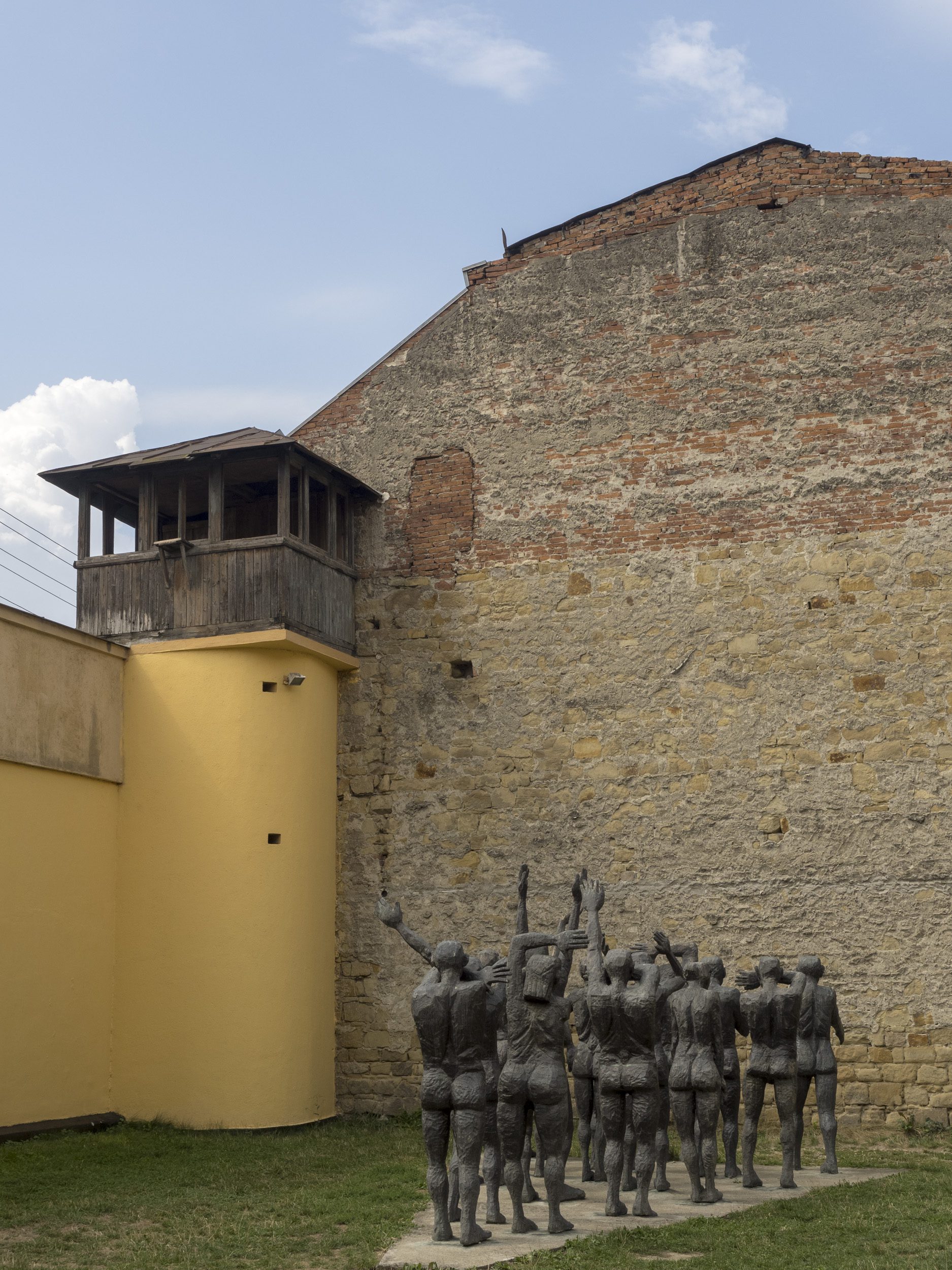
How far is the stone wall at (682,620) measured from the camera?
12.8 m

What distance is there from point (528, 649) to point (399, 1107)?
4757 millimetres

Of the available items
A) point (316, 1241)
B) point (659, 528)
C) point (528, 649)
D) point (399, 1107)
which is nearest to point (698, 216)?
point (659, 528)

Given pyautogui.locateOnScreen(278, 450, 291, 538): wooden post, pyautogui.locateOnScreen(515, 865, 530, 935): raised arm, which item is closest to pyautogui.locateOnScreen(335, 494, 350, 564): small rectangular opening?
pyautogui.locateOnScreen(278, 450, 291, 538): wooden post

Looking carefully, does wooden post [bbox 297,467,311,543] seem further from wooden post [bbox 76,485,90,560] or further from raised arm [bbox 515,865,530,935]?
raised arm [bbox 515,865,530,935]

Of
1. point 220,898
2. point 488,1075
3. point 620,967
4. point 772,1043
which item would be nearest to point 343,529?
point 220,898

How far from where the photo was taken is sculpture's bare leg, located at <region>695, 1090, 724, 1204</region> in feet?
29.0

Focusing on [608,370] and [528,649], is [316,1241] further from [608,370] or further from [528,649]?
[608,370]

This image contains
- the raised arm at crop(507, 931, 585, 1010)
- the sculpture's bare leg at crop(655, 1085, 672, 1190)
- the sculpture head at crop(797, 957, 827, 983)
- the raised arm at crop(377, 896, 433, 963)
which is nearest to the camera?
the raised arm at crop(507, 931, 585, 1010)

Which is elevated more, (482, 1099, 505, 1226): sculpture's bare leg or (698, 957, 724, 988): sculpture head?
(698, 957, 724, 988): sculpture head

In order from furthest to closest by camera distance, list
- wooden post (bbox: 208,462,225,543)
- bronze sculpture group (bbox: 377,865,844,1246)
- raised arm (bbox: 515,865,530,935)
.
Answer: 1. wooden post (bbox: 208,462,225,543)
2. raised arm (bbox: 515,865,530,935)
3. bronze sculpture group (bbox: 377,865,844,1246)

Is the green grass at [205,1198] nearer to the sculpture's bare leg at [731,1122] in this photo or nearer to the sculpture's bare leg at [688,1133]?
the sculpture's bare leg at [688,1133]

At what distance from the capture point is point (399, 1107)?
13.7 meters

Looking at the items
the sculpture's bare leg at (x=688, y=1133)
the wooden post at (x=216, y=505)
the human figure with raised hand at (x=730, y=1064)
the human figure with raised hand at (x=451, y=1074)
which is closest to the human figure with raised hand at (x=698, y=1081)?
the sculpture's bare leg at (x=688, y=1133)

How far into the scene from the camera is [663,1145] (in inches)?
377
